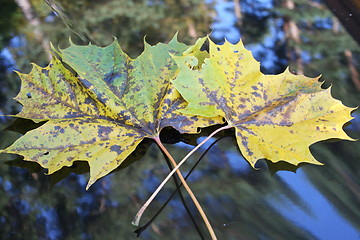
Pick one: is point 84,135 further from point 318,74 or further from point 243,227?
point 318,74

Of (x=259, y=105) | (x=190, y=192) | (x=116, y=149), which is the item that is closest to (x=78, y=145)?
(x=116, y=149)

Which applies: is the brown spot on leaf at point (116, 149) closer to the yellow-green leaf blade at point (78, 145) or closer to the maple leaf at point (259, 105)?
the yellow-green leaf blade at point (78, 145)

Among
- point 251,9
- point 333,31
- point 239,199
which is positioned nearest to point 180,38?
point 251,9

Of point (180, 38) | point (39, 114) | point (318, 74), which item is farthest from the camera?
point (180, 38)

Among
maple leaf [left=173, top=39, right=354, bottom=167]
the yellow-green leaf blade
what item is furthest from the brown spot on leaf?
maple leaf [left=173, top=39, right=354, bottom=167]

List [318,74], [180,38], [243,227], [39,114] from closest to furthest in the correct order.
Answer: [243,227] → [39,114] → [318,74] → [180,38]

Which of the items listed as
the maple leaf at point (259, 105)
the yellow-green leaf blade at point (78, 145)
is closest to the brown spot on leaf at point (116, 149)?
the yellow-green leaf blade at point (78, 145)
